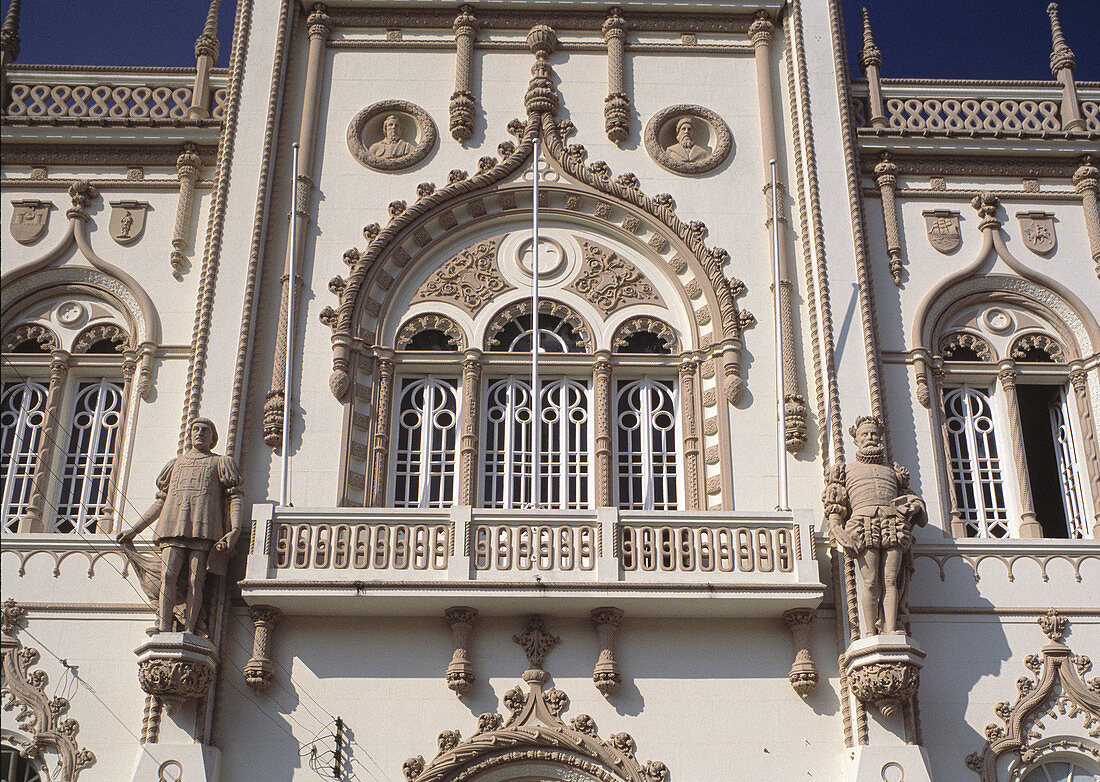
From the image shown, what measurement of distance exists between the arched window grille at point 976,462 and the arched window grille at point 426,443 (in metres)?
6.52

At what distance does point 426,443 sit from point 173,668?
4434 mm

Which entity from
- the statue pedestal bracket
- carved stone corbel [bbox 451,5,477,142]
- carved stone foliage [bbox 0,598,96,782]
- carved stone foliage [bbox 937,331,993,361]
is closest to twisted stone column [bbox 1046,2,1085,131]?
carved stone foliage [bbox 937,331,993,361]

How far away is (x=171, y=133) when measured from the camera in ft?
61.3

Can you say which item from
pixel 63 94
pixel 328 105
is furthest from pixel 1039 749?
pixel 63 94

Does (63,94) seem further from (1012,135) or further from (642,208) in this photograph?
(1012,135)

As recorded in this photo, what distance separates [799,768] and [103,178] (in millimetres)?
12100

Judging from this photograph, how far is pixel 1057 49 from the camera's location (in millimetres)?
19844

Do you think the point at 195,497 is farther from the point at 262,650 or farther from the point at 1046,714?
the point at 1046,714

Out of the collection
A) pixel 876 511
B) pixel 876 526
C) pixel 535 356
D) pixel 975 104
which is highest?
pixel 975 104

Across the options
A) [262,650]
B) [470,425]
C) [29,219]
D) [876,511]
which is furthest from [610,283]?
[29,219]

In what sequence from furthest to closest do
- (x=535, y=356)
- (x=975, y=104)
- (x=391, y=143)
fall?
(x=975, y=104)
(x=391, y=143)
(x=535, y=356)

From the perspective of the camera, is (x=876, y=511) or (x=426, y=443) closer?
(x=876, y=511)

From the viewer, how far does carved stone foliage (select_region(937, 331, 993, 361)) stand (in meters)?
18.0

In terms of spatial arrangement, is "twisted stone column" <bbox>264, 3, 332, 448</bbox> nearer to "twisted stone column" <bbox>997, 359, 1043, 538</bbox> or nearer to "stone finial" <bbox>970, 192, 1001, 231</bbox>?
"stone finial" <bbox>970, 192, 1001, 231</bbox>
